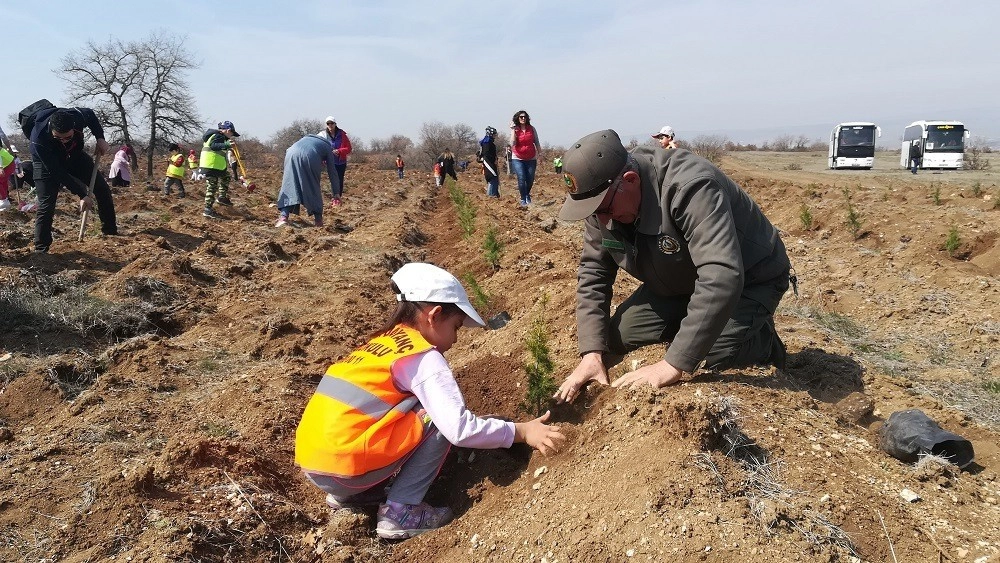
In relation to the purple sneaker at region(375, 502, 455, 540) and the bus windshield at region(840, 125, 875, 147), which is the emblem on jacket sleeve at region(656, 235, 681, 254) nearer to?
the purple sneaker at region(375, 502, 455, 540)

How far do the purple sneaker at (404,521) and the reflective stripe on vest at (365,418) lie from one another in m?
0.25

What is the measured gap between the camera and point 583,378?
3133 mm

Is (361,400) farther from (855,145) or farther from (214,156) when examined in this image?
(855,145)

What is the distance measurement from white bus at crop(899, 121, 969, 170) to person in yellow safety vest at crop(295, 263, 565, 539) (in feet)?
98.9

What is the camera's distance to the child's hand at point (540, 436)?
107 inches

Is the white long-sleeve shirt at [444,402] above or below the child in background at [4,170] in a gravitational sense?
below

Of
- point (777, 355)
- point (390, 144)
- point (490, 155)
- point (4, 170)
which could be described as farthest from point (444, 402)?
point (390, 144)

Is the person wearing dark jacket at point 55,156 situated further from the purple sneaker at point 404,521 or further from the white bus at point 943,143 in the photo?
the white bus at point 943,143

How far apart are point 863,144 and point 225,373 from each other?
30459 mm

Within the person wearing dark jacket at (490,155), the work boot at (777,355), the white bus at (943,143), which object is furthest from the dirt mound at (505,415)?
the white bus at (943,143)

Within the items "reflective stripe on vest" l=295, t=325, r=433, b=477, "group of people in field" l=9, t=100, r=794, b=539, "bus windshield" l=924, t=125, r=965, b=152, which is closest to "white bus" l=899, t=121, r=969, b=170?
"bus windshield" l=924, t=125, r=965, b=152

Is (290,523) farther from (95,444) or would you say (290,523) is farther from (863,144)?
(863,144)

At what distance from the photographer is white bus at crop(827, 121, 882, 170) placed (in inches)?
1125

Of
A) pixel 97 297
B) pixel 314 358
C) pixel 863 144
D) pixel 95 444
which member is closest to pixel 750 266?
pixel 314 358
